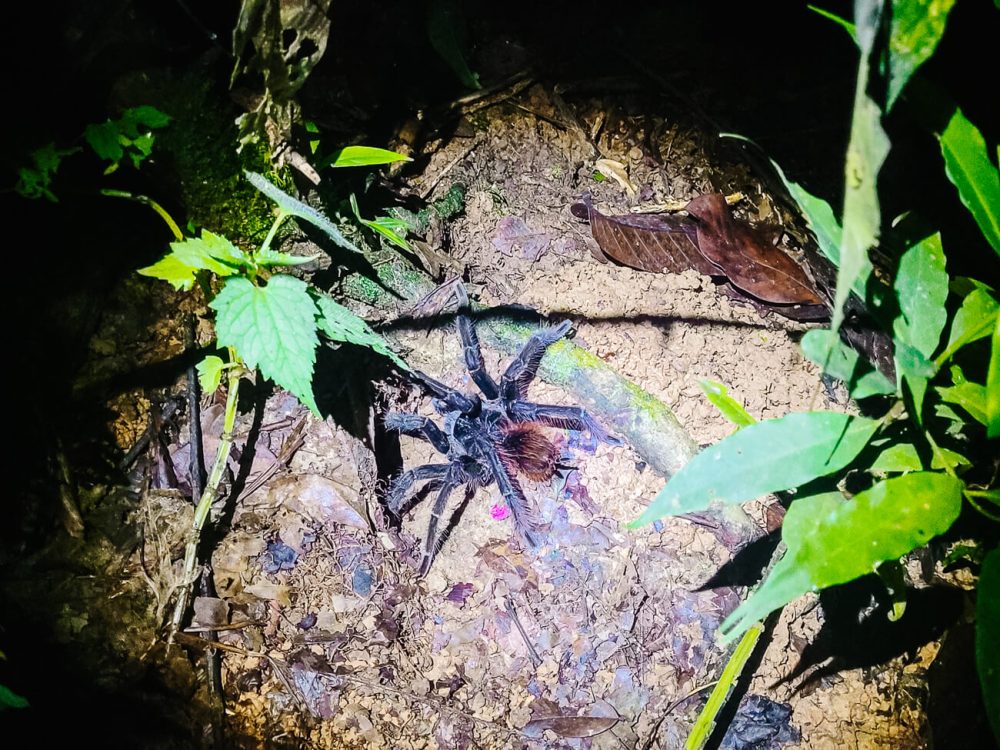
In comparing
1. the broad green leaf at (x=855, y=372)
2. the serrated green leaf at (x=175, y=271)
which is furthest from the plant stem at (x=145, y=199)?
the broad green leaf at (x=855, y=372)

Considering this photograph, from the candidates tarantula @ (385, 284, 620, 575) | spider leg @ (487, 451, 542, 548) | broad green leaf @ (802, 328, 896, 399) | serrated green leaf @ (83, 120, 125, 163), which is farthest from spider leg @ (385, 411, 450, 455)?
broad green leaf @ (802, 328, 896, 399)

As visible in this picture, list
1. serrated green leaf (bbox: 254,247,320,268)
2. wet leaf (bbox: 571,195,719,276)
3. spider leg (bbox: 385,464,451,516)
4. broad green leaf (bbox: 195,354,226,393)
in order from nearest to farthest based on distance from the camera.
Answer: serrated green leaf (bbox: 254,247,320,268)
broad green leaf (bbox: 195,354,226,393)
spider leg (bbox: 385,464,451,516)
wet leaf (bbox: 571,195,719,276)

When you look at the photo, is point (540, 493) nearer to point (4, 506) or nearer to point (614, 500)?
point (614, 500)

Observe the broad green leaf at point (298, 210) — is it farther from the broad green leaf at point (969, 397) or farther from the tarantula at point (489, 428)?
the broad green leaf at point (969, 397)

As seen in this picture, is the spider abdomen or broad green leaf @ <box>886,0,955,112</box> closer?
broad green leaf @ <box>886,0,955,112</box>

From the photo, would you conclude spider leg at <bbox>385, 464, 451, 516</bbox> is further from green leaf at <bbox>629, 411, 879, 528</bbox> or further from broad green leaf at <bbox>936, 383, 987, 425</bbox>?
broad green leaf at <bbox>936, 383, 987, 425</bbox>

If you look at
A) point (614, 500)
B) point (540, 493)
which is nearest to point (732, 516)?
point (614, 500)
